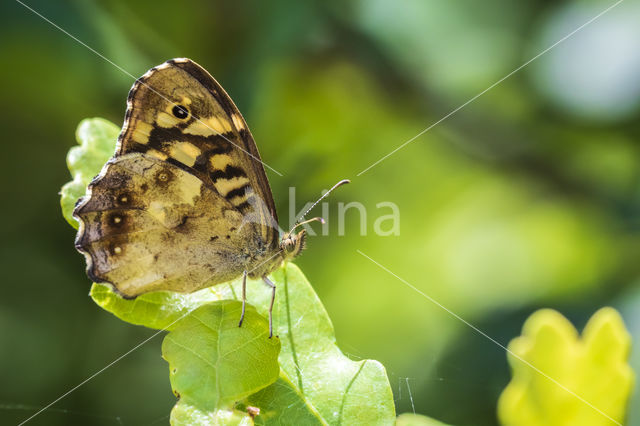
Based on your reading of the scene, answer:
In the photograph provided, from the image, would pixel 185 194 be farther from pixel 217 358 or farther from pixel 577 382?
pixel 577 382

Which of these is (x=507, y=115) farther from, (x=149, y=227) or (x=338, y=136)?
(x=149, y=227)

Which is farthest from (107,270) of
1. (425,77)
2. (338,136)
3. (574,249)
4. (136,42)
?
(574,249)

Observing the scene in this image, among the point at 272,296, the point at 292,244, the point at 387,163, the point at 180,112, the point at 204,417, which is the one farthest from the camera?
the point at 387,163

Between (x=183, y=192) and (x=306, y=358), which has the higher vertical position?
(x=183, y=192)

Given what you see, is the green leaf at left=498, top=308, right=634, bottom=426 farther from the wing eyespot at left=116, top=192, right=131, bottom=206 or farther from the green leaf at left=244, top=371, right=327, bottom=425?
the wing eyespot at left=116, top=192, right=131, bottom=206

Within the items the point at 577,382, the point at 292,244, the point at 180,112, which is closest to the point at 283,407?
the point at 577,382

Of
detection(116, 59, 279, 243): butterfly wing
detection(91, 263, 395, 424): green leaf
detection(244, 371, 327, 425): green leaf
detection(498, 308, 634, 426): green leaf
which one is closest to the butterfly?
detection(116, 59, 279, 243): butterfly wing
